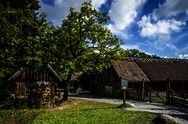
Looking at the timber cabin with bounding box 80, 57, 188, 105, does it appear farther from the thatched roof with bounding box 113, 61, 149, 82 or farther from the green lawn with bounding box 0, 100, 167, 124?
the green lawn with bounding box 0, 100, 167, 124

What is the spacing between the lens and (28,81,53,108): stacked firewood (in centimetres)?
2445

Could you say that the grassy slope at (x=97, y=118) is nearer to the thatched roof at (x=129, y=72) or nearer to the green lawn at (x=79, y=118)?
the green lawn at (x=79, y=118)

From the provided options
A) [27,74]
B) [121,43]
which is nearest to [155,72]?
[121,43]

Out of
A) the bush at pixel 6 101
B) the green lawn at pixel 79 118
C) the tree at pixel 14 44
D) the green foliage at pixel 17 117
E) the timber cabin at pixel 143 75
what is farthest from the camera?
the timber cabin at pixel 143 75

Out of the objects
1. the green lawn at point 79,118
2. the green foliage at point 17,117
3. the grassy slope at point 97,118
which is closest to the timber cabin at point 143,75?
the grassy slope at point 97,118

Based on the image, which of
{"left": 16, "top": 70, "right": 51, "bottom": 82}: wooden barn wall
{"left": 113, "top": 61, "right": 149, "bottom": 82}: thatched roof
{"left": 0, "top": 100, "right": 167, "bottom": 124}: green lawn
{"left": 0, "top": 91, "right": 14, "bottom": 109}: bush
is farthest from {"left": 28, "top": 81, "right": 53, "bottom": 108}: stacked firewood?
{"left": 113, "top": 61, "right": 149, "bottom": 82}: thatched roof

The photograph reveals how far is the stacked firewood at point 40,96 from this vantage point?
2445 centimetres

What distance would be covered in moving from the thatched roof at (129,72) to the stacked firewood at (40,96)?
17088 millimetres

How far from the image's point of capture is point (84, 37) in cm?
3012

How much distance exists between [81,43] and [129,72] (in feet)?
47.2

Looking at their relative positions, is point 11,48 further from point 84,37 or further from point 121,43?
point 121,43

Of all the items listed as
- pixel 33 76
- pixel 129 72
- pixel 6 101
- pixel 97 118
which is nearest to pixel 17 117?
pixel 97 118

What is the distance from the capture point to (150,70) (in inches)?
1743

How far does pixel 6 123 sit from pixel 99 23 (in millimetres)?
16125
